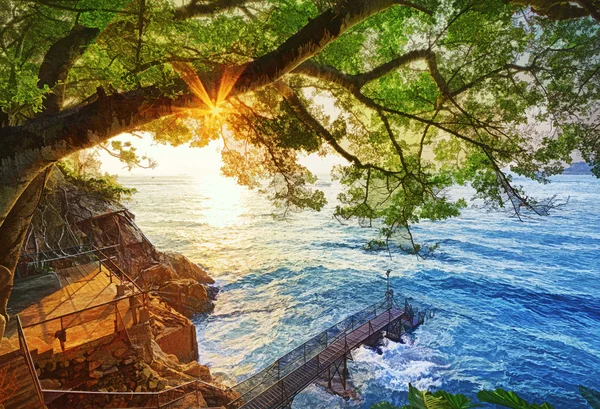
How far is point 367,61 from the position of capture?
29.8 feet

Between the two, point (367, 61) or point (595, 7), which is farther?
point (367, 61)

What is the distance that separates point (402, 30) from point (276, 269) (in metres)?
34.5

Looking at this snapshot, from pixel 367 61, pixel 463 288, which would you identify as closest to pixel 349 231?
pixel 463 288

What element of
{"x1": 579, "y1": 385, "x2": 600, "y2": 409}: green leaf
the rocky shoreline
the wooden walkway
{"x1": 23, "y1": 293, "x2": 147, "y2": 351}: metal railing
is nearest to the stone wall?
the rocky shoreline

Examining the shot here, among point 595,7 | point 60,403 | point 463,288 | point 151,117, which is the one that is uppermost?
point 595,7

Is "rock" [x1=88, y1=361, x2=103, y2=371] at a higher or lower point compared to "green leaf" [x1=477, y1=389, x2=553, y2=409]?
lower

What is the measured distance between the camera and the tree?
12.5 ft

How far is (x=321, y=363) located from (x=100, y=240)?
14.6 meters

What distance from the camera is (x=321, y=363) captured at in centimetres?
1609

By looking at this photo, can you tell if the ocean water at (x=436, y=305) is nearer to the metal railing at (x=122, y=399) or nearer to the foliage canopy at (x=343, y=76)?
the foliage canopy at (x=343, y=76)

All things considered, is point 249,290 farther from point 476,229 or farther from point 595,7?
point 476,229

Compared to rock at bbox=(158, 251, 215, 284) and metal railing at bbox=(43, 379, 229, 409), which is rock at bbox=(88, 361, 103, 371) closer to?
metal railing at bbox=(43, 379, 229, 409)

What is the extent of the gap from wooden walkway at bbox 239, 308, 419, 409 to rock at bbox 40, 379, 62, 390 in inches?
268

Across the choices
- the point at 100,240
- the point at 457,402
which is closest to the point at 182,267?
the point at 100,240
